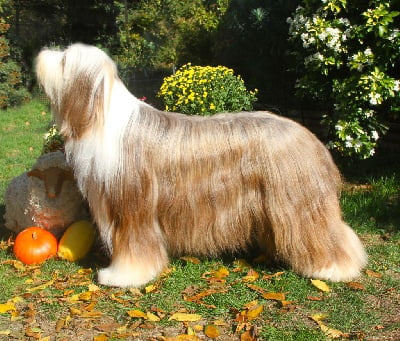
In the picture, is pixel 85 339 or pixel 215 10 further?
pixel 215 10

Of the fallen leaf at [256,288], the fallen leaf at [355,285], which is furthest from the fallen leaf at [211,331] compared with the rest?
the fallen leaf at [355,285]

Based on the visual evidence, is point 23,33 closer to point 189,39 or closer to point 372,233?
point 189,39

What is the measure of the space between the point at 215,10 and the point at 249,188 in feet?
29.5

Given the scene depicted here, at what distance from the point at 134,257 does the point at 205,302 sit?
26.9 inches

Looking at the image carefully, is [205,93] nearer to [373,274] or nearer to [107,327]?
[373,274]

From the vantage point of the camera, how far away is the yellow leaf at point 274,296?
4.16m

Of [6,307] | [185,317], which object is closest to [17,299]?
[6,307]

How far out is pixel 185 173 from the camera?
420 cm

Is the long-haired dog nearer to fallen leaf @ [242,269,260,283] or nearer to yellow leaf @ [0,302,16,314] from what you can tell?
fallen leaf @ [242,269,260,283]

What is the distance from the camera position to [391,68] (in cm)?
647

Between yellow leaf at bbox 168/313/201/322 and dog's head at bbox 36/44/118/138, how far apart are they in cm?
157

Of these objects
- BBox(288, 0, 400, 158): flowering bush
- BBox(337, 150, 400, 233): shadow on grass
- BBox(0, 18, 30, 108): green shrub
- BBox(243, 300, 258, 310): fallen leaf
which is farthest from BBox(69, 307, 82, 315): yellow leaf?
BBox(0, 18, 30, 108): green shrub

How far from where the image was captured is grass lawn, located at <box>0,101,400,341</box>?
3.79m

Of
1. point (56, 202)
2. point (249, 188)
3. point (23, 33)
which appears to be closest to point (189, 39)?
point (23, 33)
